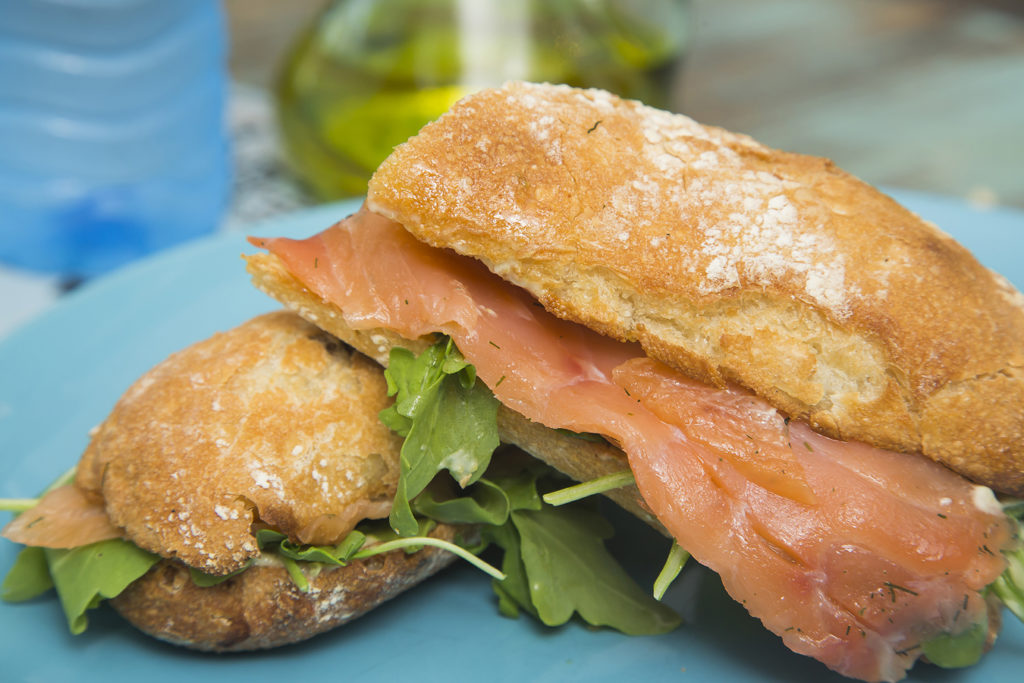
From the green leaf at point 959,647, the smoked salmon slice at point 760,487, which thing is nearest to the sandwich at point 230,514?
the smoked salmon slice at point 760,487

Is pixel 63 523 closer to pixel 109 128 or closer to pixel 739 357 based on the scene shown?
pixel 739 357

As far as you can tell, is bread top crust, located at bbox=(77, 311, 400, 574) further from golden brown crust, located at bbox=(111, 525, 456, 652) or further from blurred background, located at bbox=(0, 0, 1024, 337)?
blurred background, located at bbox=(0, 0, 1024, 337)

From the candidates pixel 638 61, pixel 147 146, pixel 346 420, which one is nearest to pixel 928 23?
pixel 638 61

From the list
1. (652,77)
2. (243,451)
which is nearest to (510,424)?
(243,451)

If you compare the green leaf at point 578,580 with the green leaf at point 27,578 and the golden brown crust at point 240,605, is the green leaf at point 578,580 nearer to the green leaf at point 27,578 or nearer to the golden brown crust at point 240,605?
the golden brown crust at point 240,605

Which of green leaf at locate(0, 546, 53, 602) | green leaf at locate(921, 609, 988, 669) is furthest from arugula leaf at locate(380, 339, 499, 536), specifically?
green leaf at locate(921, 609, 988, 669)

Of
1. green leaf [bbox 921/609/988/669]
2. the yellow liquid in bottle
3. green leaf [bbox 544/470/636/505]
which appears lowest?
green leaf [bbox 544/470/636/505]
